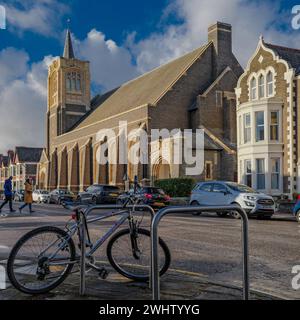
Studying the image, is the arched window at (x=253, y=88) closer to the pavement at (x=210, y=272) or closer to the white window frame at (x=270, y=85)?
the white window frame at (x=270, y=85)

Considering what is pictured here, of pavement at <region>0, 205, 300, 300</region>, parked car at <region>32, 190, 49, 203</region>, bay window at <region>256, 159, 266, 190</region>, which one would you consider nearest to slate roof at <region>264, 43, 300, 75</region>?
bay window at <region>256, 159, 266, 190</region>

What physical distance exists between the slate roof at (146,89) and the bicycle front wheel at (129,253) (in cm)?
3815

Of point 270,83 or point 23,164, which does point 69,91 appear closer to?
point 23,164

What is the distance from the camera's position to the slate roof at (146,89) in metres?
47.3

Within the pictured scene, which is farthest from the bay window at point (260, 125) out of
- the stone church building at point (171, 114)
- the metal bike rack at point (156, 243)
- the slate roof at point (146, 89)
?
the metal bike rack at point (156, 243)

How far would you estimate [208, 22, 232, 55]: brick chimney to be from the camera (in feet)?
156

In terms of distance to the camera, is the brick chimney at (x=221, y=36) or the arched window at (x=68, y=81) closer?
the brick chimney at (x=221, y=36)

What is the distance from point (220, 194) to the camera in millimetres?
20578

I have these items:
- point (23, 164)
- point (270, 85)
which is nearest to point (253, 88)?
point (270, 85)

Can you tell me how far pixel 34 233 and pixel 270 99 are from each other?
2357cm

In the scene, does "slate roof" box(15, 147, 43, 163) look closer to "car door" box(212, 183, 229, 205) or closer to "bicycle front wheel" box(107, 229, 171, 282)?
"car door" box(212, 183, 229, 205)

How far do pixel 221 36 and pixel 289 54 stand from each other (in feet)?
→ 68.5

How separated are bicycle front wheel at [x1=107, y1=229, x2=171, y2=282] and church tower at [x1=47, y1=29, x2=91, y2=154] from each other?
6173cm
